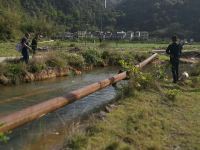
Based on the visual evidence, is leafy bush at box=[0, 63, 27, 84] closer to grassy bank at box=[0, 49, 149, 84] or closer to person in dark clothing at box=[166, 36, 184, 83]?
grassy bank at box=[0, 49, 149, 84]

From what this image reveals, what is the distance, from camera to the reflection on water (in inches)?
163

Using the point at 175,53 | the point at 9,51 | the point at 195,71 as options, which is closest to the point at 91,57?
the point at 9,51

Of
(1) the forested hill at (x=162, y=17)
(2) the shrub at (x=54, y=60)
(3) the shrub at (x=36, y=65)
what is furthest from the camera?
(1) the forested hill at (x=162, y=17)

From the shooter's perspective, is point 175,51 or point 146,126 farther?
point 175,51

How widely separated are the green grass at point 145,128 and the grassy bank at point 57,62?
5637 mm

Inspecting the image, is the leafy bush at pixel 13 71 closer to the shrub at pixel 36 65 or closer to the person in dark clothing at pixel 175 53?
the shrub at pixel 36 65

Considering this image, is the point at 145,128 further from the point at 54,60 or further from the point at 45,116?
the point at 54,60

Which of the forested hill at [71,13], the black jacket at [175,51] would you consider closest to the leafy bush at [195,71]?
the black jacket at [175,51]

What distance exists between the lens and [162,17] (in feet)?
350

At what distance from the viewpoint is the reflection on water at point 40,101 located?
4129mm

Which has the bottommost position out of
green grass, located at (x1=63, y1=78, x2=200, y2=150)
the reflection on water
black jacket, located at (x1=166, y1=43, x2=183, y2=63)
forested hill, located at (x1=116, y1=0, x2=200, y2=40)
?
the reflection on water

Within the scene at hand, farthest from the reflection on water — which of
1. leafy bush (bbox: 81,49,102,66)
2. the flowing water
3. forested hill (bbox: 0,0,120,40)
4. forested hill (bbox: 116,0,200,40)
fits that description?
forested hill (bbox: 116,0,200,40)

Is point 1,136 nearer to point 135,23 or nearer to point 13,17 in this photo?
point 13,17

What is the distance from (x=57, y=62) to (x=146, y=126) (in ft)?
27.7
